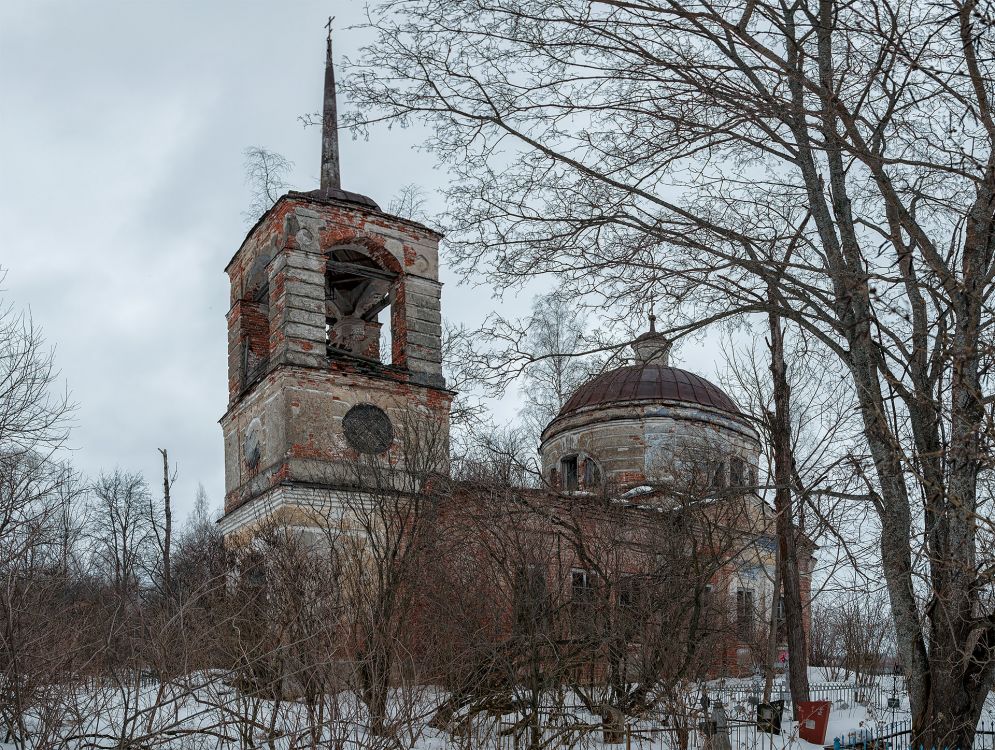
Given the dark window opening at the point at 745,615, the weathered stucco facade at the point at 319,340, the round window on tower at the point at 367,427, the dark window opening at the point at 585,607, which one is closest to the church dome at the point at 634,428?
the dark window opening at the point at 745,615

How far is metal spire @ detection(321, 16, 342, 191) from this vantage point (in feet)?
65.6

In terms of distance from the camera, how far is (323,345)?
1831cm

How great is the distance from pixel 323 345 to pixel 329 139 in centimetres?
451

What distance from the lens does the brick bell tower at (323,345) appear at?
17.8 meters

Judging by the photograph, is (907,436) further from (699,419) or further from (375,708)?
(699,419)

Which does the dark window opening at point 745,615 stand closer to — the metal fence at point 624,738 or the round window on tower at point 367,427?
the round window on tower at point 367,427

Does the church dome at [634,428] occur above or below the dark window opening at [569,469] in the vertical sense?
above

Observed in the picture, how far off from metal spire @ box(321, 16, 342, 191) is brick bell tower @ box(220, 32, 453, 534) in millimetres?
28

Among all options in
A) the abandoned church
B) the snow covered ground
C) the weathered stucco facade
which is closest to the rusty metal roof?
the abandoned church

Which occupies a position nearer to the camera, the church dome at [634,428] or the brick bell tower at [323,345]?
the brick bell tower at [323,345]

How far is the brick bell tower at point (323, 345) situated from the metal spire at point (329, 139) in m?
0.03

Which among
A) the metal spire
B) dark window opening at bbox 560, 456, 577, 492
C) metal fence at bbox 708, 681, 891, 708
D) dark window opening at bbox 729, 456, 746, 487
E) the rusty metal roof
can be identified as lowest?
metal fence at bbox 708, 681, 891, 708

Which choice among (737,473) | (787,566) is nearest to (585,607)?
(787,566)

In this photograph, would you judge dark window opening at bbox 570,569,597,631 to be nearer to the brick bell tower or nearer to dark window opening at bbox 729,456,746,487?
the brick bell tower
